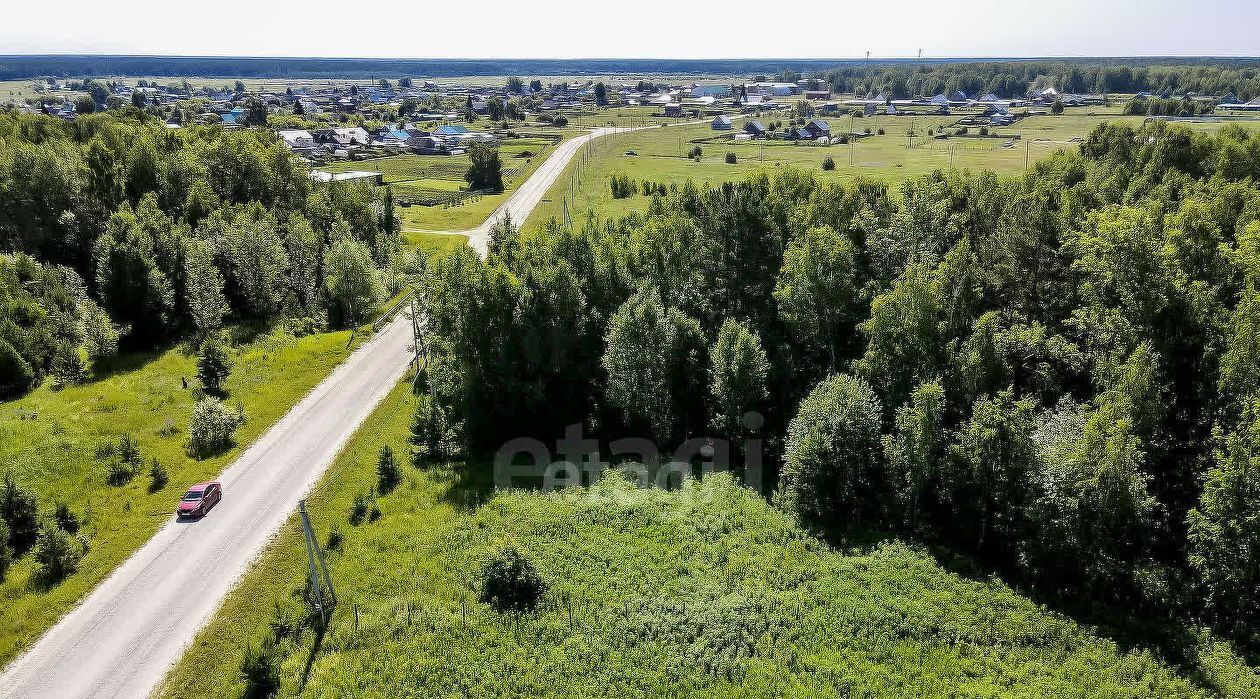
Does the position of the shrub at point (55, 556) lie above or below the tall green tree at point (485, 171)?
below

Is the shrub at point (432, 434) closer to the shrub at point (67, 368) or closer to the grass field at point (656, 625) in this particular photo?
the grass field at point (656, 625)

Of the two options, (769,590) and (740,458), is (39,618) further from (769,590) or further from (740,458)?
(740,458)

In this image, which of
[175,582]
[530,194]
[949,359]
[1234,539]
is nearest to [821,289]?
[949,359]

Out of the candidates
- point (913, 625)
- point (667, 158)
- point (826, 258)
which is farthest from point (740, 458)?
point (667, 158)

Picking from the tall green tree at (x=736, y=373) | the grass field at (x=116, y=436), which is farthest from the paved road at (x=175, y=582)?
the tall green tree at (x=736, y=373)

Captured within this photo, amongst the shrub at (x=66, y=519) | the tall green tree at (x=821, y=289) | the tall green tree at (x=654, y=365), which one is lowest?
the shrub at (x=66, y=519)

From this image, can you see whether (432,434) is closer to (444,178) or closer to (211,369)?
(211,369)
